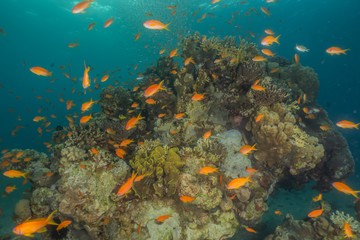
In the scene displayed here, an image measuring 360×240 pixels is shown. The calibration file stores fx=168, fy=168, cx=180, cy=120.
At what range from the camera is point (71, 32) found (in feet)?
168

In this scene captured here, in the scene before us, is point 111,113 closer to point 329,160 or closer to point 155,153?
point 155,153

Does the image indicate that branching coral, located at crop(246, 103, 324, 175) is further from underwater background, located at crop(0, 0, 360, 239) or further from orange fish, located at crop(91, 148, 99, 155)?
orange fish, located at crop(91, 148, 99, 155)

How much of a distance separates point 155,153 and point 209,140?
1731 mm

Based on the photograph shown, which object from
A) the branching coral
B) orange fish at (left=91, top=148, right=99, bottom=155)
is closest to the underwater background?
the branching coral

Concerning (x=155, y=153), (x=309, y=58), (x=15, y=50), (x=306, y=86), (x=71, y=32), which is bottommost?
(x=309, y=58)

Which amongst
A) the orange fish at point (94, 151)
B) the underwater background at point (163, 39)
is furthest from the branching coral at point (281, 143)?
the orange fish at point (94, 151)

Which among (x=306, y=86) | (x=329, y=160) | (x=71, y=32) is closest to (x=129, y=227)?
(x=329, y=160)

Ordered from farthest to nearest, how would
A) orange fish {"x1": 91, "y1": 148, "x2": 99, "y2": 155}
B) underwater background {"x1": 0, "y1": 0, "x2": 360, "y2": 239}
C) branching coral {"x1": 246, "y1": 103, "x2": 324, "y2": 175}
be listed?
1. underwater background {"x1": 0, "y1": 0, "x2": 360, "y2": 239}
2. branching coral {"x1": 246, "y1": 103, "x2": 324, "y2": 175}
3. orange fish {"x1": 91, "y1": 148, "x2": 99, "y2": 155}

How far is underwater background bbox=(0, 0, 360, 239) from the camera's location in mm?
13491

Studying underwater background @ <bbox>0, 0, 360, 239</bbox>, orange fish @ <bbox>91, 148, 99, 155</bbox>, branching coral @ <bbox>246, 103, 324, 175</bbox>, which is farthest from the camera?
underwater background @ <bbox>0, 0, 360, 239</bbox>

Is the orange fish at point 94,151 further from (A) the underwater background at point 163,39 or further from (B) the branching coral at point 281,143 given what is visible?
(A) the underwater background at point 163,39

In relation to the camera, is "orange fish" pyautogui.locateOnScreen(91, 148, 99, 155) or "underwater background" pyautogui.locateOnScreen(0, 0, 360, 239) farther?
"underwater background" pyautogui.locateOnScreen(0, 0, 360, 239)

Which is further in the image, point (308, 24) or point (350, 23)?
point (308, 24)

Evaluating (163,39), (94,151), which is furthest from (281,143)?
(163,39)
